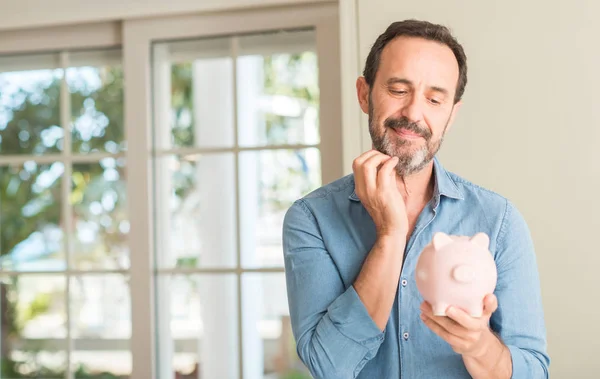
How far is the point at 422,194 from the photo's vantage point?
4.81 feet

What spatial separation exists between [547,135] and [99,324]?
210cm

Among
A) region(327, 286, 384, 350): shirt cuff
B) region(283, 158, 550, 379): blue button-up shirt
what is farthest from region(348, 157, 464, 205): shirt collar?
region(327, 286, 384, 350): shirt cuff

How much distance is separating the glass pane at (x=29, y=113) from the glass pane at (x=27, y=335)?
57 cm

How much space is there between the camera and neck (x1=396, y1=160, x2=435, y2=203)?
1.45 metres

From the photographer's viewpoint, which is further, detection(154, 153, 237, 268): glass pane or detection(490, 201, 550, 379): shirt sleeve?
detection(154, 153, 237, 268): glass pane

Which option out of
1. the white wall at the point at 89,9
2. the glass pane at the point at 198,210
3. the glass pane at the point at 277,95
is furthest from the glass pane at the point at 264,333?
the white wall at the point at 89,9

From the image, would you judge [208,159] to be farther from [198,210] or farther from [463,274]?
[463,274]

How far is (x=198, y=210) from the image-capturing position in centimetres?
282

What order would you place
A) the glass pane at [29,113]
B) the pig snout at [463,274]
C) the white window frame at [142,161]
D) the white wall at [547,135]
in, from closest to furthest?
the pig snout at [463,274], the white wall at [547,135], the white window frame at [142,161], the glass pane at [29,113]

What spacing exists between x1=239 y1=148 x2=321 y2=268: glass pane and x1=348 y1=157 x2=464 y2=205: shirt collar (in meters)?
1.16

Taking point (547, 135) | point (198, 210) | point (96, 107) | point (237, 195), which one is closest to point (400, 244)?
point (547, 135)

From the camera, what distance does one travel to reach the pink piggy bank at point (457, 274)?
3.67 ft

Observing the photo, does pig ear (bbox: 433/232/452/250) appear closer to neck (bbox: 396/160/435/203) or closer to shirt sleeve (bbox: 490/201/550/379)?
shirt sleeve (bbox: 490/201/550/379)

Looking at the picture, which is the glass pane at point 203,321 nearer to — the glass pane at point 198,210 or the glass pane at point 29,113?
the glass pane at point 198,210
